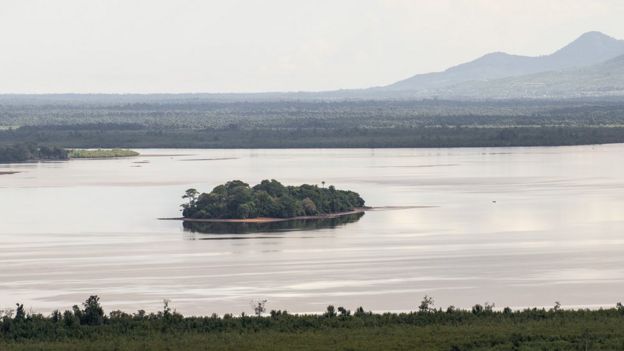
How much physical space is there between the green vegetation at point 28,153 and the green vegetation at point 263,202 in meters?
45.6

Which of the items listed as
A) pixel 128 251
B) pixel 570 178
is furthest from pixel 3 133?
pixel 128 251

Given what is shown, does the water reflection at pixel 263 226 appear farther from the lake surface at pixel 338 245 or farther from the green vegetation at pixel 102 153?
the green vegetation at pixel 102 153

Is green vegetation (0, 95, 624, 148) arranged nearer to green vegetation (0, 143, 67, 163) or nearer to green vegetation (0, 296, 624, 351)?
green vegetation (0, 143, 67, 163)

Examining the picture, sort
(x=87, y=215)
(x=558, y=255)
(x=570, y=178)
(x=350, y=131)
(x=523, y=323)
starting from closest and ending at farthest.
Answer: (x=523, y=323) < (x=558, y=255) < (x=87, y=215) < (x=570, y=178) < (x=350, y=131)

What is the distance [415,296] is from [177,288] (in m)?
6.90

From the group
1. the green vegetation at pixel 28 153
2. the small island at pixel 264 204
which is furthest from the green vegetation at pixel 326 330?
the green vegetation at pixel 28 153

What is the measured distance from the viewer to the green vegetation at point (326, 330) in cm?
3853

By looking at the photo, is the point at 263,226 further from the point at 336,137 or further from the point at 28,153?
the point at 336,137

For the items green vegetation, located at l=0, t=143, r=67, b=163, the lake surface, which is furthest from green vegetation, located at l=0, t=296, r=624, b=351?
green vegetation, located at l=0, t=143, r=67, b=163

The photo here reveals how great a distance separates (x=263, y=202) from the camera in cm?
7156

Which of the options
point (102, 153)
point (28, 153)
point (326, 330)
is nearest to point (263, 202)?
point (326, 330)

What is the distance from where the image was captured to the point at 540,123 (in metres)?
156

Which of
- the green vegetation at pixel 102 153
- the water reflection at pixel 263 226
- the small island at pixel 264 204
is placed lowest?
the water reflection at pixel 263 226

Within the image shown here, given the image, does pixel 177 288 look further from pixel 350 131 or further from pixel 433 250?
pixel 350 131
